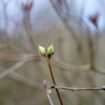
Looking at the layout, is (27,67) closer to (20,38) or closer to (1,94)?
(1,94)

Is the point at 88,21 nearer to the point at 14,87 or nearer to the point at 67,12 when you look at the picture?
the point at 67,12

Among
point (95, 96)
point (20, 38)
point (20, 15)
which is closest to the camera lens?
point (20, 15)

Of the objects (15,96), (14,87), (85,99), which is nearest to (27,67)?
(14,87)

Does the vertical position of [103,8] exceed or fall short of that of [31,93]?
it exceeds it

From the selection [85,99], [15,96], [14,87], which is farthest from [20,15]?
[14,87]

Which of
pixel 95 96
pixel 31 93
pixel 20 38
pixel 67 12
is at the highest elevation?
pixel 67 12

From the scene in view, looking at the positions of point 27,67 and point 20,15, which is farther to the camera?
point 27,67

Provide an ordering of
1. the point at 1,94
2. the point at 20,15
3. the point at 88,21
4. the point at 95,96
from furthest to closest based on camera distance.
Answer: the point at 1,94, the point at 95,96, the point at 20,15, the point at 88,21
